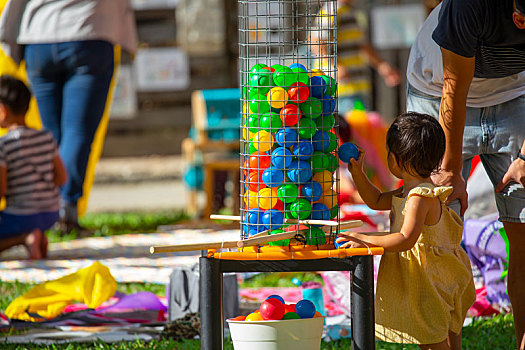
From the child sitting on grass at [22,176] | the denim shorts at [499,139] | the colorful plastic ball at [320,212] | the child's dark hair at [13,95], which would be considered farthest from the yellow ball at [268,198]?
the child's dark hair at [13,95]

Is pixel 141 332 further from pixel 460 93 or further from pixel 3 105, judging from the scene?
pixel 3 105

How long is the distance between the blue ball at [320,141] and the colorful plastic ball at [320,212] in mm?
153

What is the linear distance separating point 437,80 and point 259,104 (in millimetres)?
594

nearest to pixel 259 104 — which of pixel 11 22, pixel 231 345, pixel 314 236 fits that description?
pixel 314 236

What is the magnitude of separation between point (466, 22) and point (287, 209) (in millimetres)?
699

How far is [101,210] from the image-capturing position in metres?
7.39

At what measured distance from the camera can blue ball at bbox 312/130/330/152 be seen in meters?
2.25

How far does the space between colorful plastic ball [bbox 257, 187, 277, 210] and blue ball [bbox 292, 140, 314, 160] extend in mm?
118

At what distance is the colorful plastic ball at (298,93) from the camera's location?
2.23 metres

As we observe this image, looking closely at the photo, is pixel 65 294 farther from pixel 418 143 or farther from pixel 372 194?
→ pixel 418 143

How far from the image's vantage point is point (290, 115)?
87.4 inches

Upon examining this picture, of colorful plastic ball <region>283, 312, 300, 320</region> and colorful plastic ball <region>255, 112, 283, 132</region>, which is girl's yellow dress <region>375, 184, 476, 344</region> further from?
colorful plastic ball <region>255, 112, 283, 132</region>

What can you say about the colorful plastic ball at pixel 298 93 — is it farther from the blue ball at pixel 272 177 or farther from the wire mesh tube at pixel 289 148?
the blue ball at pixel 272 177

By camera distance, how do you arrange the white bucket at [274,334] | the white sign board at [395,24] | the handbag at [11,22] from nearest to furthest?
1. the white bucket at [274,334]
2. the handbag at [11,22]
3. the white sign board at [395,24]
